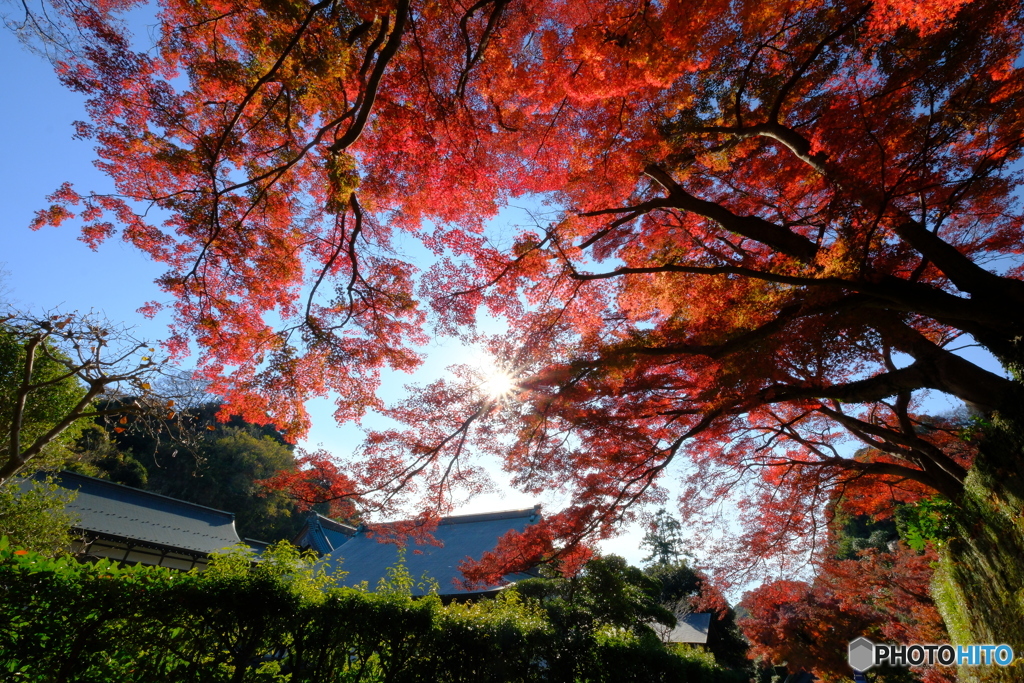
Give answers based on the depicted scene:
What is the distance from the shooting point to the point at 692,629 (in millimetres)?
18078

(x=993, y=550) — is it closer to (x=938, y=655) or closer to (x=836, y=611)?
(x=938, y=655)

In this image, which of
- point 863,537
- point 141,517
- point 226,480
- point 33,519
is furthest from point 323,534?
point 863,537

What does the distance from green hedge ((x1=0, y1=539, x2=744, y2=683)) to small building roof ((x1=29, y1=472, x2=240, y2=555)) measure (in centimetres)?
1067

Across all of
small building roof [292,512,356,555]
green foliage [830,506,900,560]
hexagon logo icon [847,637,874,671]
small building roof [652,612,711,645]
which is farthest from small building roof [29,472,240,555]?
green foliage [830,506,900,560]

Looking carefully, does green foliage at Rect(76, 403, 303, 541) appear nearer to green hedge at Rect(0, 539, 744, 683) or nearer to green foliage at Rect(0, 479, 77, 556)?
green foliage at Rect(0, 479, 77, 556)

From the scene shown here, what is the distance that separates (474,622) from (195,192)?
19.9 feet

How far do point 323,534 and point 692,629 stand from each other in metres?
17.2

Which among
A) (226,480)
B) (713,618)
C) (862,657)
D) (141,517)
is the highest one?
(226,480)

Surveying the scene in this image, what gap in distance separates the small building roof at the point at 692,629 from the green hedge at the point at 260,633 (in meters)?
12.3

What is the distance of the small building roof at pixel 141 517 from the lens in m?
12.7

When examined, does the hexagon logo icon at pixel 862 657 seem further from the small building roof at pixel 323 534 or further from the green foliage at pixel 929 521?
the small building roof at pixel 323 534

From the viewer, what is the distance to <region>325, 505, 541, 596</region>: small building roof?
1522cm

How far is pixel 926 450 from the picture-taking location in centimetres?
543

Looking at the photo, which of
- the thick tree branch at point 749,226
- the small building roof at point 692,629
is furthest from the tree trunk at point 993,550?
the small building roof at point 692,629
